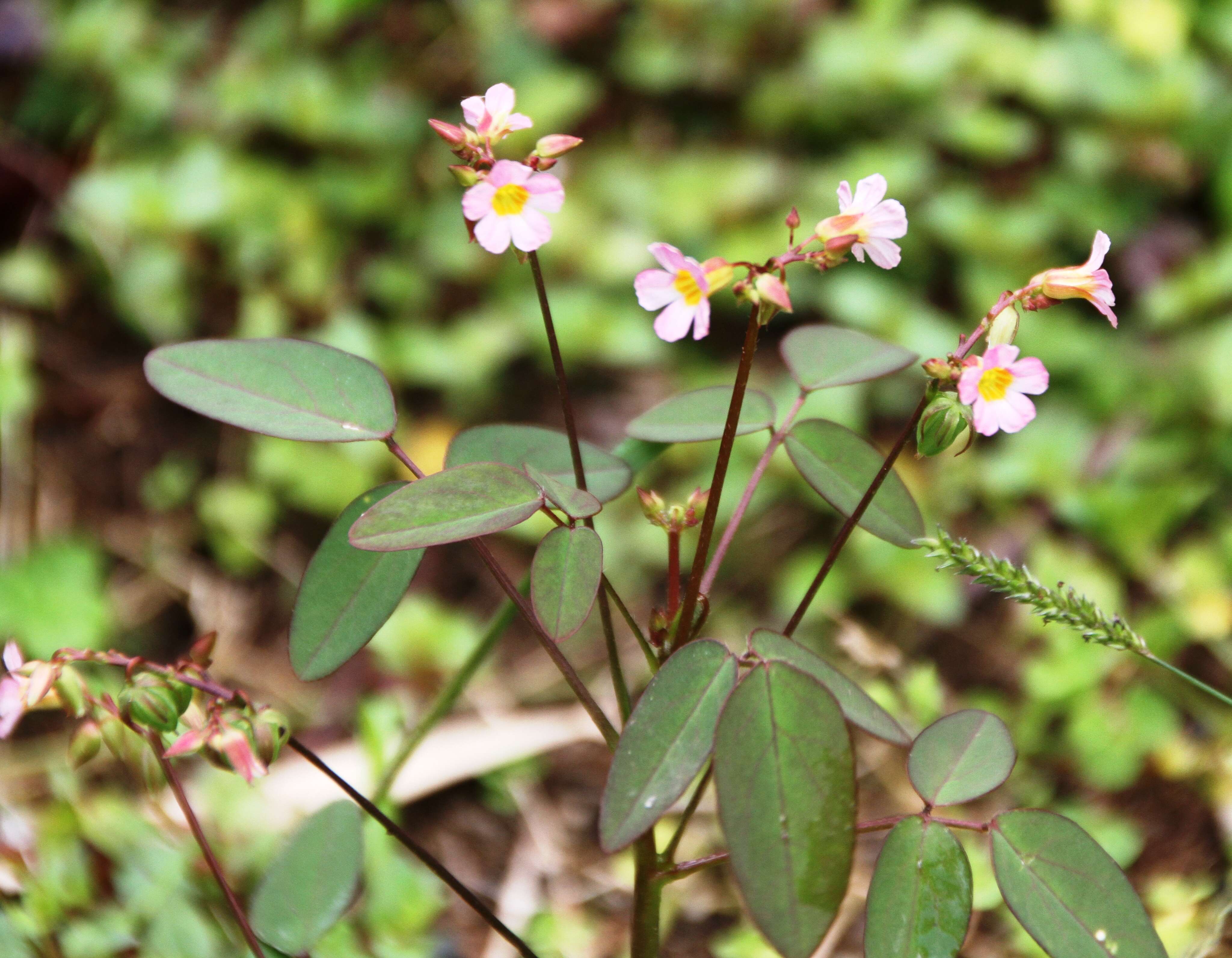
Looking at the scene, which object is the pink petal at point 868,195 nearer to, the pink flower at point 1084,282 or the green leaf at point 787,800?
the pink flower at point 1084,282

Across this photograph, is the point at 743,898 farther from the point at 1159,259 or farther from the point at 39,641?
the point at 1159,259

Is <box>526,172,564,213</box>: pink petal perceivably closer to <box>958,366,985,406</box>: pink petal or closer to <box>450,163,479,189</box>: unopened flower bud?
<box>450,163,479,189</box>: unopened flower bud

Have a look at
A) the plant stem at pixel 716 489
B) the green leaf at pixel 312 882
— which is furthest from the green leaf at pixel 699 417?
the green leaf at pixel 312 882

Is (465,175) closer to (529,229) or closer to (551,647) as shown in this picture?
(529,229)

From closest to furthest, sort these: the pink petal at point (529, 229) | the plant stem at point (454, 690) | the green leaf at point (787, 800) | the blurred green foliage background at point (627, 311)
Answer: the green leaf at point (787, 800) → the pink petal at point (529, 229) → the plant stem at point (454, 690) → the blurred green foliage background at point (627, 311)

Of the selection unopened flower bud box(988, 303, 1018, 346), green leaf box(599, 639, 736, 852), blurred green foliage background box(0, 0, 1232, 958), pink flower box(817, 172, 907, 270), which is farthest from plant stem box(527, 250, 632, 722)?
blurred green foliage background box(0, 0, 1232, 958)

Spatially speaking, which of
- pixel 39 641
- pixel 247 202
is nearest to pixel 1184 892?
pixel 39 641
